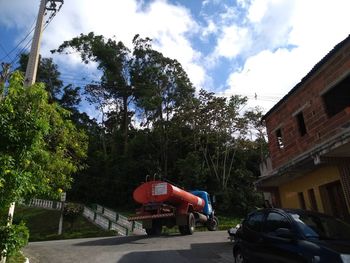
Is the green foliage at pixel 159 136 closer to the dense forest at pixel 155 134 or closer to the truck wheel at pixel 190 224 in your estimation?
the dense forest at pixel 155 134

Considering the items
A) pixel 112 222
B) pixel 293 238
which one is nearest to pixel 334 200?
pixel 293 238

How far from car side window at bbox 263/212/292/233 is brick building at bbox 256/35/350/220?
4.11 metres

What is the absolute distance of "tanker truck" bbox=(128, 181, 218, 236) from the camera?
18.1m

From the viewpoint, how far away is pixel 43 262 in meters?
11.1

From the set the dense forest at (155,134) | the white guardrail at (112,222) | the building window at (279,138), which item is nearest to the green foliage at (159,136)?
the dense forest at (155,134)

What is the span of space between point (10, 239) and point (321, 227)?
657 cm

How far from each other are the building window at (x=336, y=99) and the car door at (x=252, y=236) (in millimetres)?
7365

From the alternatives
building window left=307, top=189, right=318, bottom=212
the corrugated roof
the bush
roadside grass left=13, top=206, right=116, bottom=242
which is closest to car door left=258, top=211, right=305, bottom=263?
the corrugated roof

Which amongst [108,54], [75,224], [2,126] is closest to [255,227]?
[2,126]

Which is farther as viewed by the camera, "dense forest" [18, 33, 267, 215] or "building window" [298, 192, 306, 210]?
"dense forest" [18, 33, 267, 215]

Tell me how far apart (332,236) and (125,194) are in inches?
1540

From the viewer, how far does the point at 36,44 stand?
12.5 metres

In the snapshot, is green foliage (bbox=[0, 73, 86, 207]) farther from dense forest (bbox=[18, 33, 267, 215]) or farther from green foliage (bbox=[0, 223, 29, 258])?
dense forest (bbox=[18, 33, 267, 215])

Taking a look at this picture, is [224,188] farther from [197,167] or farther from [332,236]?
[332,236]
